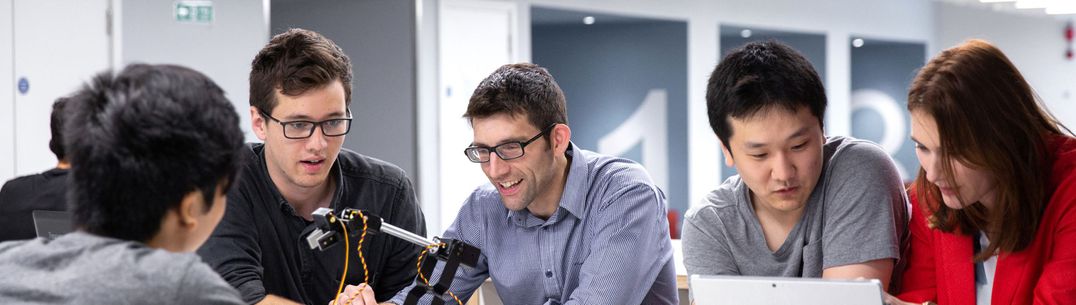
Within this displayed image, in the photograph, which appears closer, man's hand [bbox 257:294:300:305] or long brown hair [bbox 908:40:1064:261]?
long brown hair [bbox 908:40:1064:261]

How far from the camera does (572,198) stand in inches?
101

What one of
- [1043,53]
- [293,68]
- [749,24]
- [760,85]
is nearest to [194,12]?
[293,68]

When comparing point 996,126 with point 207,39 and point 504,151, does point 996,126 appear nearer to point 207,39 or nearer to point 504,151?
point 504,151

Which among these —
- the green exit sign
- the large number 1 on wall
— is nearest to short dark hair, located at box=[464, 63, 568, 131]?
the green exit sign

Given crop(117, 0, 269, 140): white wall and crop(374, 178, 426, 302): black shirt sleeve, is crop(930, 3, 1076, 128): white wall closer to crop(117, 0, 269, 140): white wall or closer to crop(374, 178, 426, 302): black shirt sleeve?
crop(117, 0, 269, 140): white wall

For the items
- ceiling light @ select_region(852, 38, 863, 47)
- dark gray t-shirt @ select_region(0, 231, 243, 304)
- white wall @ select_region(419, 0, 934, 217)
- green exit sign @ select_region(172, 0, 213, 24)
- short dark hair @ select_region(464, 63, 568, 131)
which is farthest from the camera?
ceiling light @ select_region(852, 38, 863, 47)

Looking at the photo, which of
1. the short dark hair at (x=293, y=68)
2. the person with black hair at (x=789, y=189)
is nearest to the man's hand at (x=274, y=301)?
the short dark hair at (x=293, y=68)

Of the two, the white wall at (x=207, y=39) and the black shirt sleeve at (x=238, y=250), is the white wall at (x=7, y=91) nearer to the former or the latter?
the white wall at (x=207, y=39)

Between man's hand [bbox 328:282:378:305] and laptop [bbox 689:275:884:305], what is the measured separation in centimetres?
76

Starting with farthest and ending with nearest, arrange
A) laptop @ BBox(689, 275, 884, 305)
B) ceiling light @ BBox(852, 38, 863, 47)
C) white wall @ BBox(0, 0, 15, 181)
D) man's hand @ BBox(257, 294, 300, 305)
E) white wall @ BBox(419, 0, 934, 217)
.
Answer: ceiling light @ BBox(852, 38, 863, 47) → white wall @ BBox(419, 0, 934, 217) → white wall @ BBox(0, 0, 15, 181) → man's hand @ BBox(257, 294, 300, 305) → laptop @ BBox(689, 275, 884, 305)

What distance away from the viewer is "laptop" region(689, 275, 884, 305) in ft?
6.13

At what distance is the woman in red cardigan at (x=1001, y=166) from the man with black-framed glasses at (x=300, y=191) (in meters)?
1.17

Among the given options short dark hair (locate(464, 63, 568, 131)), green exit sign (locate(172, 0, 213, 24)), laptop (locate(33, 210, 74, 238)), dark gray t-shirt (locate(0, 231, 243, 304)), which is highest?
green exit sign (locate(172, 0, 213, 24))

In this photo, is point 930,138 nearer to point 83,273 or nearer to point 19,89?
point 83,273
